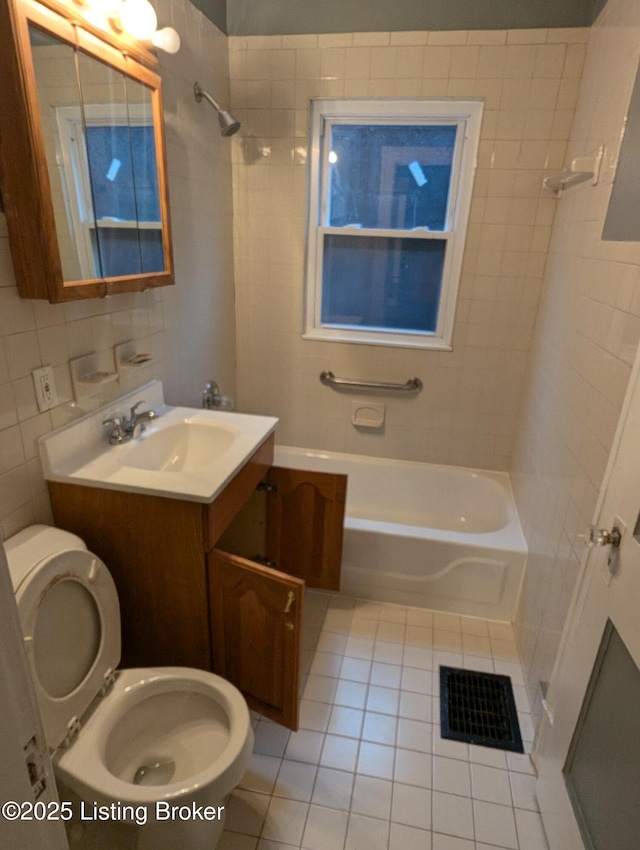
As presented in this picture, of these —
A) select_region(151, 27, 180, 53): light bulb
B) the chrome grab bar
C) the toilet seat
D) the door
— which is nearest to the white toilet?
the toilet seat

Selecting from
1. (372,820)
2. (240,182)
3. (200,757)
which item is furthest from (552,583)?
(240,182)

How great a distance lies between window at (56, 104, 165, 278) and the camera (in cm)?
Answer: 126

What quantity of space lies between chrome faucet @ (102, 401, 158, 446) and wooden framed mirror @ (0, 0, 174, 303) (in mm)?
396

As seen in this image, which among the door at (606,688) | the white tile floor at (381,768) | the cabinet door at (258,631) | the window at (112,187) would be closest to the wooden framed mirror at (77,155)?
the window at (112,187)

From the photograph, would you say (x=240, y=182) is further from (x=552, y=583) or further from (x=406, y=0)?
(x=552, y=583)

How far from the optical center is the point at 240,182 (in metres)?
2.41

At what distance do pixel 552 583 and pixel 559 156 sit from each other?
69.6 inches

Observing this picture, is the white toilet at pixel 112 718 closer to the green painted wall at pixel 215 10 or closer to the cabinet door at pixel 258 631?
the cabinet door at pixel 258 631

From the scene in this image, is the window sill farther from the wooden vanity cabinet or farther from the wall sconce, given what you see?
the wall sconce

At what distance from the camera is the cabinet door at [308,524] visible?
1.86 m

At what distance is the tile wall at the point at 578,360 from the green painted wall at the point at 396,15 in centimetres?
20

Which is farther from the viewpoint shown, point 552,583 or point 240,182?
point 240,182

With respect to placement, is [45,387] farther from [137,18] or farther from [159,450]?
[137,18]

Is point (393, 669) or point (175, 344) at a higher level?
point (175, 344)
